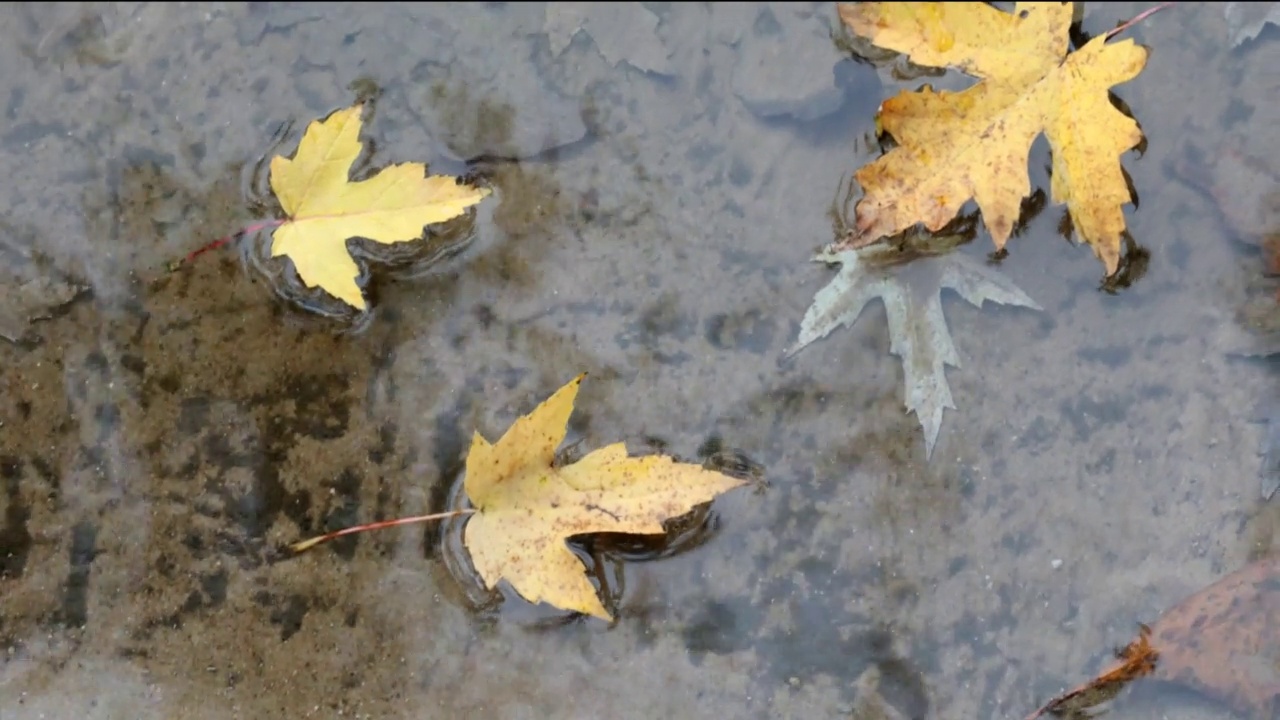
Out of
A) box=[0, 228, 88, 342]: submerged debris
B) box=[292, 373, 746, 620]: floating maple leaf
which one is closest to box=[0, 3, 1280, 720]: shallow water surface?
box=[0, 228, 88, 342]: submerged debris

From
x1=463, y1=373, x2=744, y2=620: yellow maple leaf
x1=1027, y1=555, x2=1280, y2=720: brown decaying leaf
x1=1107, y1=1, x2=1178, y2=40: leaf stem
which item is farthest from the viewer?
x1=1107, y1=1, x2=1178, y2=40: leaf stem

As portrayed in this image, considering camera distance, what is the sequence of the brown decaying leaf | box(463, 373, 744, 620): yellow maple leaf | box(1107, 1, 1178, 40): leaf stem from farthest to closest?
1. box(1107, 1, 1178, 40): leaf stem
2. the brown decaying leaf
3. box(463, 373, 744, 620): yellow maple leaf

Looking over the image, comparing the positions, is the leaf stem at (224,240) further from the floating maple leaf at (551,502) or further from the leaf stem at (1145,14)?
the leaf stem at (1145,14)

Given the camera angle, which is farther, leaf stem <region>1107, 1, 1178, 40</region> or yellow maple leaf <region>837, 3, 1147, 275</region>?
leaf stem <region>1107, 1, 1178, 40</region>

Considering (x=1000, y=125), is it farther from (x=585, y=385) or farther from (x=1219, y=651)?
(x=1219, y=651)

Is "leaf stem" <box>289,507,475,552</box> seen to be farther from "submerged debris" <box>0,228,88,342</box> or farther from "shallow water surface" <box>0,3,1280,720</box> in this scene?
"submerged debris" <box>0,228,88,342</box>

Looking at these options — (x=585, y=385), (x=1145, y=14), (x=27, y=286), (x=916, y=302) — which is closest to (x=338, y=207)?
(x=585, y=385)
